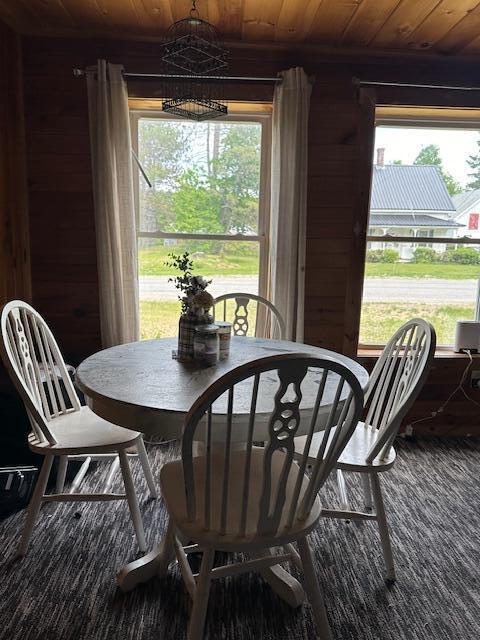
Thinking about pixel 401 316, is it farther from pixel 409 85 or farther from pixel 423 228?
pixel 409 85

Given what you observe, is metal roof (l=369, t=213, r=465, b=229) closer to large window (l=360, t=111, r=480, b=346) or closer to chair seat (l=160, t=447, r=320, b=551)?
large window (l=360, t=111, r=480, b=346)

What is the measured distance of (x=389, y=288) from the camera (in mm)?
3023

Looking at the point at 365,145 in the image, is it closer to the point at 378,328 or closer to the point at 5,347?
the point at 378,328

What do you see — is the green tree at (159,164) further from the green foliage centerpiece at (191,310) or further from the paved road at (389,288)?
the green foliage centerpiece at (191,310)

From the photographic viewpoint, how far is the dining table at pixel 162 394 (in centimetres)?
132

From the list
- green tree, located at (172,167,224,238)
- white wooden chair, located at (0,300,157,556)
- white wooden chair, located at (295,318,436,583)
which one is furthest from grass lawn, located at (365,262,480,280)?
white wooden chair, located at (0,300,157,556)

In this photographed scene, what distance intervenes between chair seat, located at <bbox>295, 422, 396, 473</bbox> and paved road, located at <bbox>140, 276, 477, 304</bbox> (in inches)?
54.3

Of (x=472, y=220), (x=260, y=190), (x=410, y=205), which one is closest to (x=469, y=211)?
(x=472, y=220)

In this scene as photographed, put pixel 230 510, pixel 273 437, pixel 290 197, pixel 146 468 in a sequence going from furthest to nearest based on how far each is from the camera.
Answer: pixel 290 197
pixel 146 468
pixel 230 510
pixel 273 437

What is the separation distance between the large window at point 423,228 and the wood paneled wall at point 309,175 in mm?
191

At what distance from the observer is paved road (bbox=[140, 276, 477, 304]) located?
2982mm

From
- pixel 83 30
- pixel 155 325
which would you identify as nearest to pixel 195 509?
pixel 155 325

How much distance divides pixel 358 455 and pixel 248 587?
60 cm

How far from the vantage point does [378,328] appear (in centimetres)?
307
